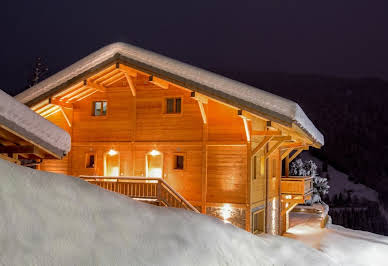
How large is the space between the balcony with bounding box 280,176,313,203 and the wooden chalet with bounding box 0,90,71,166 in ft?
Result: 46.3

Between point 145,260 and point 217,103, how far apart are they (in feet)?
34.7

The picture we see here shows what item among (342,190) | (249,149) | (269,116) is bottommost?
(342,190)

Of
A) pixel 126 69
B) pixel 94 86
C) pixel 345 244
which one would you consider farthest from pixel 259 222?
pixel 94 86

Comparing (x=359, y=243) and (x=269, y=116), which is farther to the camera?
(x=359, y=243)

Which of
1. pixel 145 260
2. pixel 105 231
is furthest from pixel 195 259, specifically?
pixel 105 231

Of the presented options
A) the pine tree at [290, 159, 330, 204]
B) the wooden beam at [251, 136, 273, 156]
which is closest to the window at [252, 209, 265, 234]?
the wooden beam at [251, 136, 273, 156]

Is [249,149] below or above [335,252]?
above

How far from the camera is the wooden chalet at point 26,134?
871cm

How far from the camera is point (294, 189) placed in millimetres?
20875

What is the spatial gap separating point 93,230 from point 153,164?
11.0 m

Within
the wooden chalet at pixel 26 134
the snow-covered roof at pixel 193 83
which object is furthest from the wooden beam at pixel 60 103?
the wooden chalet at pixel 26 134

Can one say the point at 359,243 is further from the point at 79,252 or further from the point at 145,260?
the point at 79,252

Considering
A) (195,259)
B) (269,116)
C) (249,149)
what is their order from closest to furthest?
(195,259) → (269,116) → (249,149)

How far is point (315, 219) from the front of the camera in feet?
86.9
